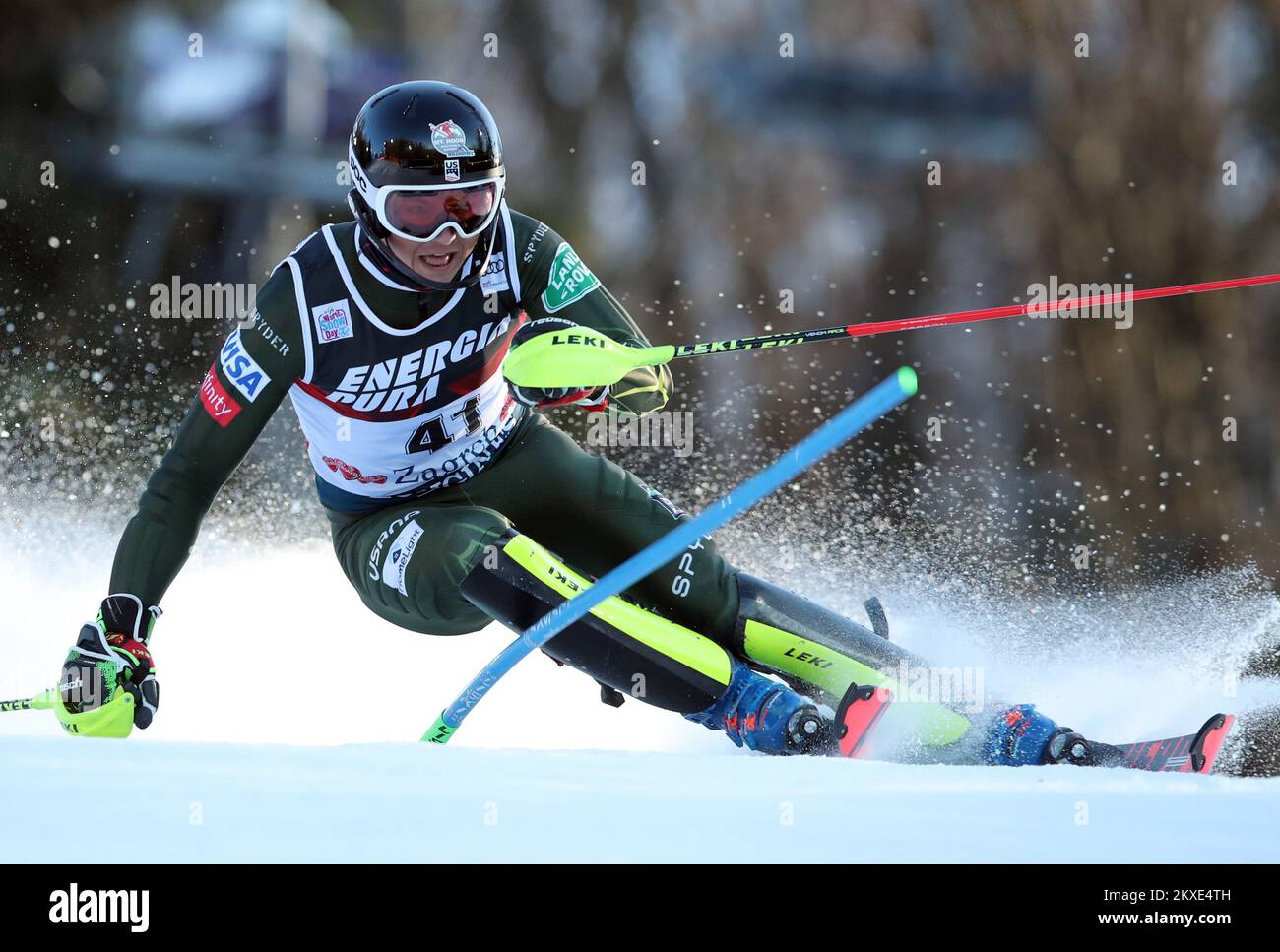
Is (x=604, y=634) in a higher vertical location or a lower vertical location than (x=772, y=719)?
higher

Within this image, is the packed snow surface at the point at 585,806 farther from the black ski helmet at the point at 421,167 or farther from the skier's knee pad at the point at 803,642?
the black ski helmet at the point at 421,167

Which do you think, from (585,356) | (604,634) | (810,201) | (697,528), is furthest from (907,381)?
(810,201)

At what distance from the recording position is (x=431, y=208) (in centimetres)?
330

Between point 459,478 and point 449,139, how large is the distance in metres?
0.80

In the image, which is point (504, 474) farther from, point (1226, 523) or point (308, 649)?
point (1226, 523)

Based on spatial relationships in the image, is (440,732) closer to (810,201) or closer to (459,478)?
(459,478)

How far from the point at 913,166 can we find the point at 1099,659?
21.4 feet

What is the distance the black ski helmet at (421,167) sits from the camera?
10.7 ft

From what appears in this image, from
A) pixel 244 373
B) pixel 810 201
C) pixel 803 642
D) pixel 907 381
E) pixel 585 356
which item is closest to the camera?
pixel 907 381

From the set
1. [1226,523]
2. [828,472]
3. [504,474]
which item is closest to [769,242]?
[828,472]

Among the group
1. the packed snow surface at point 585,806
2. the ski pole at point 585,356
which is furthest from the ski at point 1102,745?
the ski pole at point 585,356

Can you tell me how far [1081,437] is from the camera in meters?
9.01

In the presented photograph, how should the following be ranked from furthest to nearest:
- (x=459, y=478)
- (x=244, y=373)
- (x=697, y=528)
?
1. (x=459, y=478)
2. (x=244, y=373)
3. (x=697, y=528)

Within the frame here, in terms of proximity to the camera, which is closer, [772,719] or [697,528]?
[697,528]
